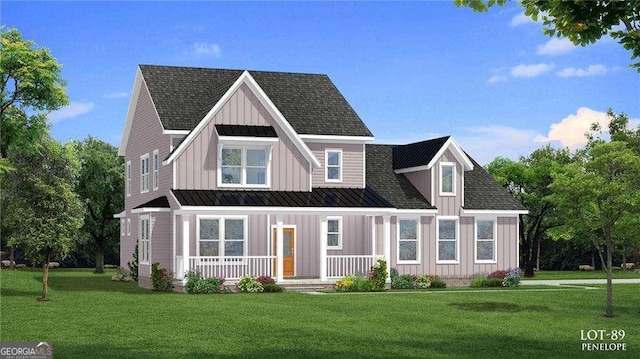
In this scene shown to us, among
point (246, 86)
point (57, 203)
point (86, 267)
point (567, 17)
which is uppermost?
point (246, 86)

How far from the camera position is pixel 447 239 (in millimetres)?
44625

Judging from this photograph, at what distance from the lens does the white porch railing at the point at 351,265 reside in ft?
133

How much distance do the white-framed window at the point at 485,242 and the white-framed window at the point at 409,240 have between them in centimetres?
310

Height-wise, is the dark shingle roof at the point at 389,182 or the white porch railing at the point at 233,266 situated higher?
the dark shingle roof at the point at 389,182

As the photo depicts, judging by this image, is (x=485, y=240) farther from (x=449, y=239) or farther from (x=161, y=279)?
(x=161, y=279)

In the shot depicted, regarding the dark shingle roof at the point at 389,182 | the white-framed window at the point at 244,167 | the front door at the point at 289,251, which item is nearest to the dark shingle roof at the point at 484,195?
the dark shingle roof at the point at 389,182

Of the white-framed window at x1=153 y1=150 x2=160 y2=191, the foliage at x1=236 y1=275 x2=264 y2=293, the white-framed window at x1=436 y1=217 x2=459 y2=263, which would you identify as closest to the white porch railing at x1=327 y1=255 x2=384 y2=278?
the foliage at x1=236 y1=275 x2=264 y2=293

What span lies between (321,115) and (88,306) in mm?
18613

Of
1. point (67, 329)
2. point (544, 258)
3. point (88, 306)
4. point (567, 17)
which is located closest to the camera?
point (567, 17)

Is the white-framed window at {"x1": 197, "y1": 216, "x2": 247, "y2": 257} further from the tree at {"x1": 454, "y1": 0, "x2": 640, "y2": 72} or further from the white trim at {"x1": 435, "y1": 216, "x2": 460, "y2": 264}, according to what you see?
the tree at {"x1": 454, "y1": 0, "x2": 640, "y2": 72}

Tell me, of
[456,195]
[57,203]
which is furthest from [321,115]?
[57,203]

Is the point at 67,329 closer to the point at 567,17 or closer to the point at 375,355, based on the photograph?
the point at 375,355

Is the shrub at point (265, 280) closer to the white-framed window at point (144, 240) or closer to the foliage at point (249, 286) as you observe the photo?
the foliage at point (249, 286)

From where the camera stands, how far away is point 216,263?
37.8 m
